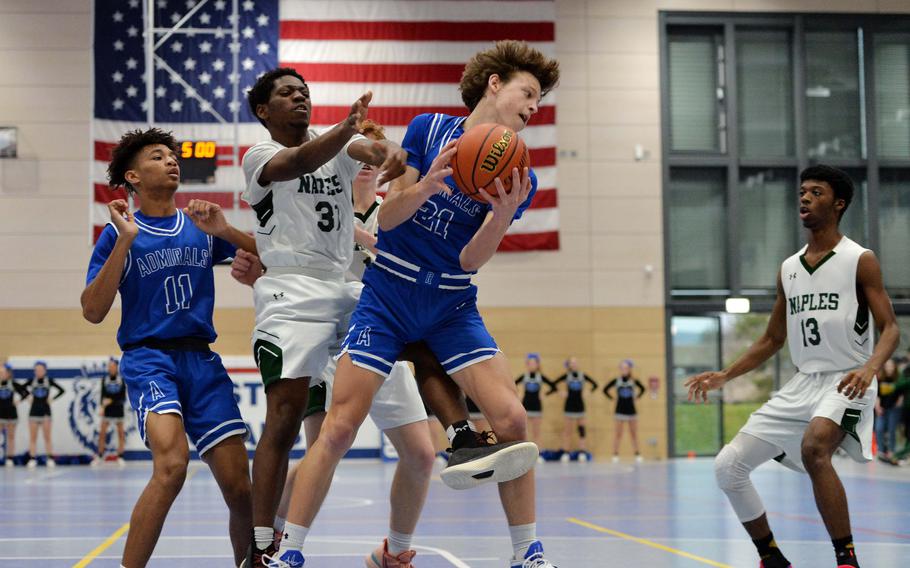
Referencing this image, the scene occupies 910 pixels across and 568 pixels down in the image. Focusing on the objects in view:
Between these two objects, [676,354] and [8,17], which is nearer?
[8,17]

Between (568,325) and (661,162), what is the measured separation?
4.00 m

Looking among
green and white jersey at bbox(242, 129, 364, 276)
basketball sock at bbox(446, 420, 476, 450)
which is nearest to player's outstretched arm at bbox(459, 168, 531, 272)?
basketball sock at bbox(446, 420, 476, 450)

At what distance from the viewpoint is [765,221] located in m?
22.3

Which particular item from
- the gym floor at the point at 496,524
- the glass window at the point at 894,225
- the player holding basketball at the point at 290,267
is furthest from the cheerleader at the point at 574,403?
the player holding basketball at the point at 290,267

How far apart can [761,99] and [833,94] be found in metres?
1.65

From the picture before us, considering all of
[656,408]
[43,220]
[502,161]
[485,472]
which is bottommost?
[656,408]

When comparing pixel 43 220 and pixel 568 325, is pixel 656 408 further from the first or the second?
pixel 43 220

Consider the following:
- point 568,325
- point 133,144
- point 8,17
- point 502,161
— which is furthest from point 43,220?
point 502,161

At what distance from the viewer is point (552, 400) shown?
21.3 metres

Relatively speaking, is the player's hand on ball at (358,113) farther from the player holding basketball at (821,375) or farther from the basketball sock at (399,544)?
the player holding basketball at (821,375)

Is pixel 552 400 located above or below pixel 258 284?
below

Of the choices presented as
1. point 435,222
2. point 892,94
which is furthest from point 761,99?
point 435,222

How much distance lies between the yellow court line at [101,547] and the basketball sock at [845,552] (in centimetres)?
397

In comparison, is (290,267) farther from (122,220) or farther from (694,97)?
(694,97)
